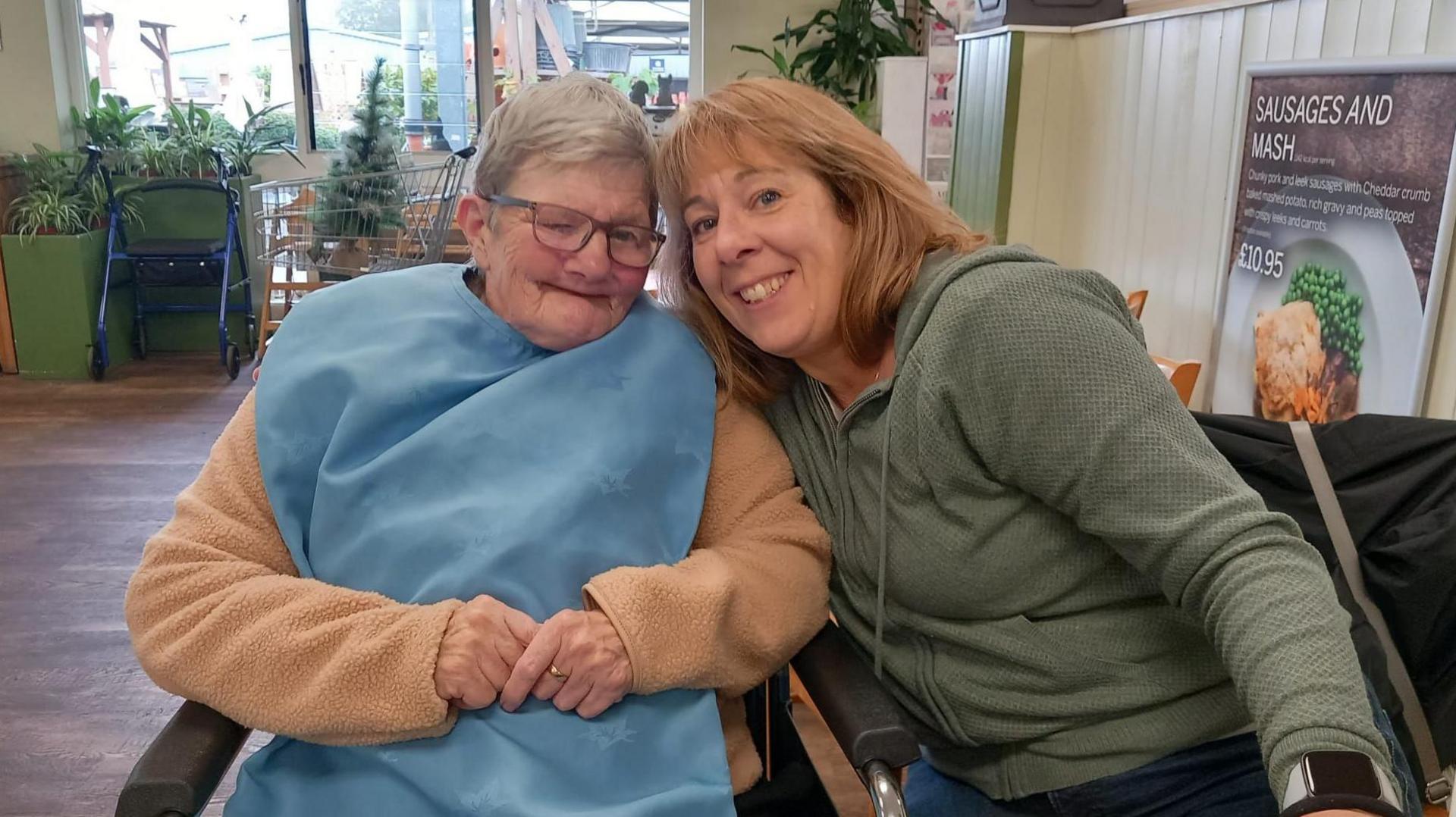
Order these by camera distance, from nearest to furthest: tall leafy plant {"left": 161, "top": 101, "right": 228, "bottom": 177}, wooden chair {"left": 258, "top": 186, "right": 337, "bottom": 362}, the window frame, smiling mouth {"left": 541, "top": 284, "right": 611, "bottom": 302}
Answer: smiling mouth {"left": 541, "top": 284, "right": 611, "bottom": 302} < wooden chair {"left": 258, "top": 186, "right": 337, "bottom": 362} < tall leafy plant {"left": 161, "top": 101, "right": 228, "bottom": 177} < the window frame

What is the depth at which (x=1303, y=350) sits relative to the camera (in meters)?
2.17

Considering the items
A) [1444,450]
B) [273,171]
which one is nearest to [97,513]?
[273,171]

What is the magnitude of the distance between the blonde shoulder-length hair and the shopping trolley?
3.45m

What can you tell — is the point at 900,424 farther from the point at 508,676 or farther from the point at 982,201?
the point at 982,201

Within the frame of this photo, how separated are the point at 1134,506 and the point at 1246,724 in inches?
13.2

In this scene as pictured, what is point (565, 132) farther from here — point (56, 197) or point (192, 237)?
point (192, 237)

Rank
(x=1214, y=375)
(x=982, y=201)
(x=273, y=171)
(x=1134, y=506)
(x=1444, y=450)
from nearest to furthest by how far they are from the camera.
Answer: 1. (x=1134, y=506)
2. (x=1444, y=450)
3. (x=1214, y=375)
4. (x=982, y=201)
5. (x=273, y=171)

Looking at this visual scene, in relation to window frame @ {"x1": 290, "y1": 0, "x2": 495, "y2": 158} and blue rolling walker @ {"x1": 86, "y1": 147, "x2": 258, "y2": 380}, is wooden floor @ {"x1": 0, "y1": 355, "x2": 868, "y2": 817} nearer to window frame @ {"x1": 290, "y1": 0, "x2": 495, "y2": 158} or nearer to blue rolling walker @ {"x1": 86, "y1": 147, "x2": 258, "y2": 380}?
blue rolling walker @ {"x1": 86, "y1": 147, "x2": 258, "y2": 380}

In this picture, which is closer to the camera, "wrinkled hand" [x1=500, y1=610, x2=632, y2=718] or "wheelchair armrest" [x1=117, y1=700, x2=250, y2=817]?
"wheelchair armrest" [x1=117, y1=700, x2=250, y2=817]

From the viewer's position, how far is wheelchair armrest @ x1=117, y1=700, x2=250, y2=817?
1.04 metres

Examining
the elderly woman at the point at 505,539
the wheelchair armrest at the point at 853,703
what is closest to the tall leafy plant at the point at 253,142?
the elderly woman at the point at 505,539

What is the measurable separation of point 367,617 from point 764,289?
0.55 meters

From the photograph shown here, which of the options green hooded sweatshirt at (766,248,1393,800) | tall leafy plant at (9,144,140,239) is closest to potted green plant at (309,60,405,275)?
tall leafy plant at (9,144,140,239)

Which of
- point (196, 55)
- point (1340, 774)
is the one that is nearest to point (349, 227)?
point (196, 55)
